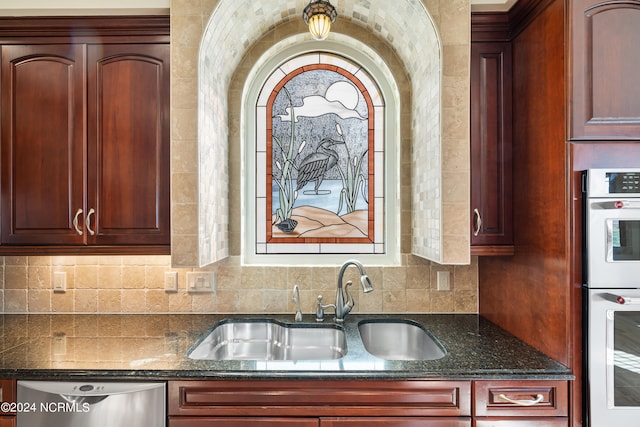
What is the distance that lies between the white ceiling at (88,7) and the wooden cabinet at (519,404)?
1677 millimetres

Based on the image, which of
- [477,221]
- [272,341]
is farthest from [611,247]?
[272,341]

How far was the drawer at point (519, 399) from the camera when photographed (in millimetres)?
1395

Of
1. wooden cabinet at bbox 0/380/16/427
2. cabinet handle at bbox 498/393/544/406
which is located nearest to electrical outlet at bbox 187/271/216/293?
wooden cabinet at bbox 0/380/16/427

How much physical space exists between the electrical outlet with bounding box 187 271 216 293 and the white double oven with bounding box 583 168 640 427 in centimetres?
173

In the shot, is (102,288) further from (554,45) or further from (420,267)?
(554,45)

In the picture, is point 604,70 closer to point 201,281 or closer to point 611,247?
point 611,247

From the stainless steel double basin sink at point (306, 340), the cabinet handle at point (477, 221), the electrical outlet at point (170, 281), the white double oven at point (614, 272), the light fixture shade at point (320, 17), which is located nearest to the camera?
the white double oven at point (614, 272)

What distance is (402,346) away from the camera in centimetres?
201

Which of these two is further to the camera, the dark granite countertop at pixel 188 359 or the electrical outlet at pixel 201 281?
the electrical outlet at pixel 201 281

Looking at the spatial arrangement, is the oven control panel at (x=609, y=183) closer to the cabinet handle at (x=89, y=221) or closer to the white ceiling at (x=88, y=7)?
the white ceiling at (x=88, y=7)

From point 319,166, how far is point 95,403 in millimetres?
1498

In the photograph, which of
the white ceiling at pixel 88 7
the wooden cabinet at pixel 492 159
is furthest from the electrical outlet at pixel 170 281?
the wooden cabinet at pixel 492 159

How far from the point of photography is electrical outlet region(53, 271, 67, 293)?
212cm

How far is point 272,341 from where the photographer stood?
2.01 meters
